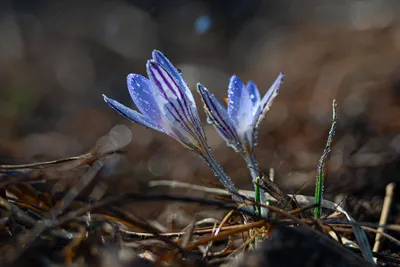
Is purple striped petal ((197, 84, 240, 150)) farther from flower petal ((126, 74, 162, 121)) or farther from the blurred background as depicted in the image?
the blurred background

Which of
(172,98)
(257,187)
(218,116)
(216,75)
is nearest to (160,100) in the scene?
(172,98)

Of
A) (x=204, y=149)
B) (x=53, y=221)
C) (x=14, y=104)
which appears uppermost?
(x=14, y=104)

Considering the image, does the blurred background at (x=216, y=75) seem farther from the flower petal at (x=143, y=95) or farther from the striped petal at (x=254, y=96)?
the flower petal at (x=143, y=95)

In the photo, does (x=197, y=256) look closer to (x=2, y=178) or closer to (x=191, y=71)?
(x=2, y=178)

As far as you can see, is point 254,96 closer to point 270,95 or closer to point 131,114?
point 270,95

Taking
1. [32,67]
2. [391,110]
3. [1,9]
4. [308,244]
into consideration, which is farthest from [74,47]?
[308,244]
